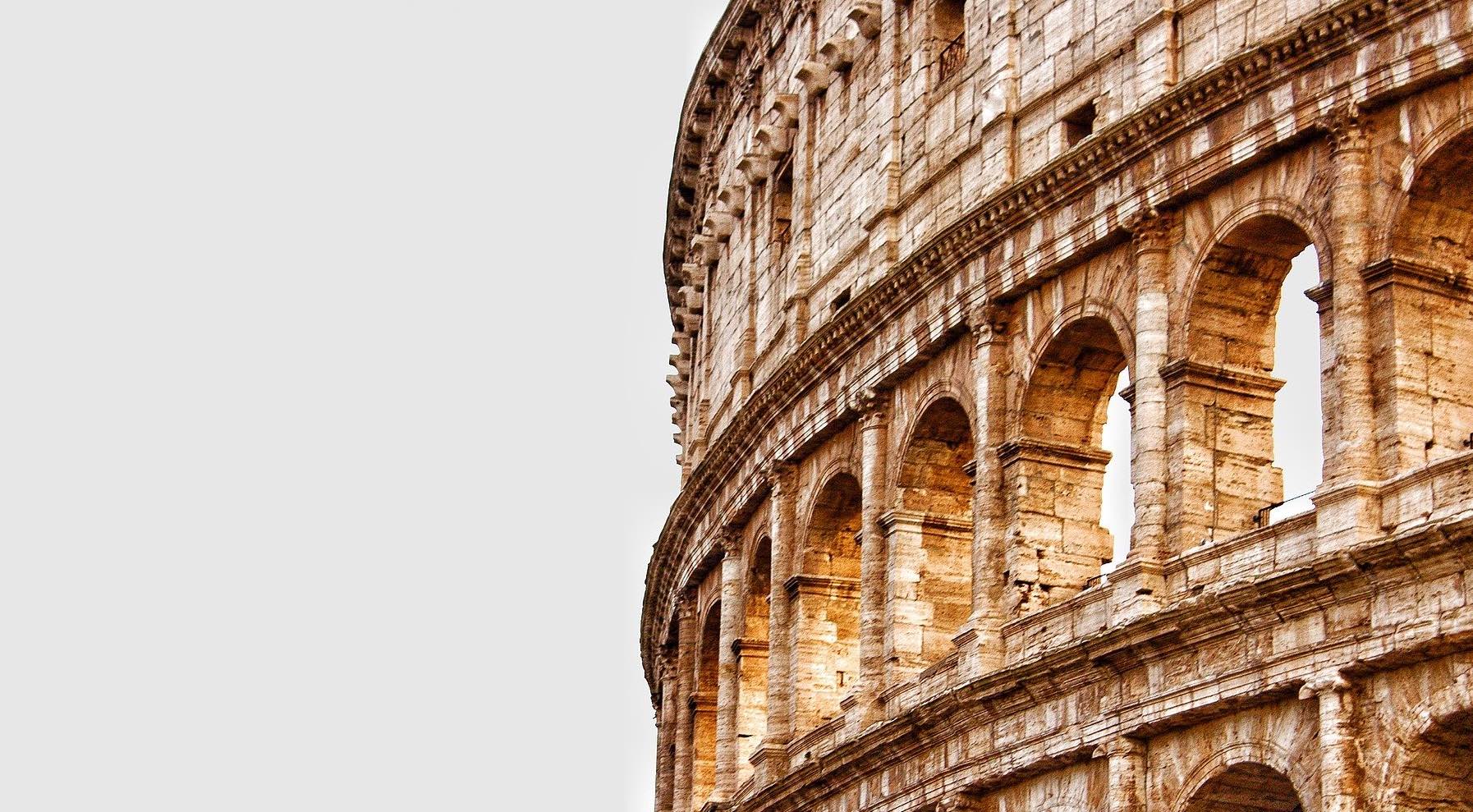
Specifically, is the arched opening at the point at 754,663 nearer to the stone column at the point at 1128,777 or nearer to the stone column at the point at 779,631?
the stone column at the point at 779,631

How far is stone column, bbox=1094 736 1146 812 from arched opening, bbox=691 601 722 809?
14572mm

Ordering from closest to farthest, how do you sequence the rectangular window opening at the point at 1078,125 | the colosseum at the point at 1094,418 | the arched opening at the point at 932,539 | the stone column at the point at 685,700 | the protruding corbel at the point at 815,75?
1. the colosseum at the point at 1094,418
2. the rectangular window opening at the point at 1078,125
3. the arched opening at the point at 932,539
4. the protruding corbel at the point at 815,75
5. the stone column at the point at 685,700

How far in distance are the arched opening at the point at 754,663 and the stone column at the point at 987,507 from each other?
676 cm

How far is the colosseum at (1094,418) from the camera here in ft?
83.4

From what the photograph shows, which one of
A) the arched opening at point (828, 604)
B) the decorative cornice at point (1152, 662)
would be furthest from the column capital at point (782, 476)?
the decorative cornice at point (1152, 662)

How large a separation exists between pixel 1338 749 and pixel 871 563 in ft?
31.5

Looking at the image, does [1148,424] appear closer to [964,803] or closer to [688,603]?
[964,803]

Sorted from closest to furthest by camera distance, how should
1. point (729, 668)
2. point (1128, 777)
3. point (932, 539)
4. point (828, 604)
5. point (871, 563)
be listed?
point (1128, 777), point (932, 539), point (871, 563), point (828, 604), point (729, 668)

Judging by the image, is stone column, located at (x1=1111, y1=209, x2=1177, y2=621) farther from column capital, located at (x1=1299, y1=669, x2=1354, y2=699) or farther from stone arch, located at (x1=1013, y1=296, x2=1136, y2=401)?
column capital, located at (x1=1299, y1=669, x2=1354, y2=699)

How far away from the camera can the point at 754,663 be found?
38.4 metres

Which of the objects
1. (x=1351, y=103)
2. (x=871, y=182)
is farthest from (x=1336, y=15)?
(x=871, y=182)

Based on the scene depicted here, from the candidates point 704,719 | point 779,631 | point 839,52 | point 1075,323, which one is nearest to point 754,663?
point 779,631

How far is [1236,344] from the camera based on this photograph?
28562mm

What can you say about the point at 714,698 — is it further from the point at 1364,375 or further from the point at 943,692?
the point at 1364,375
